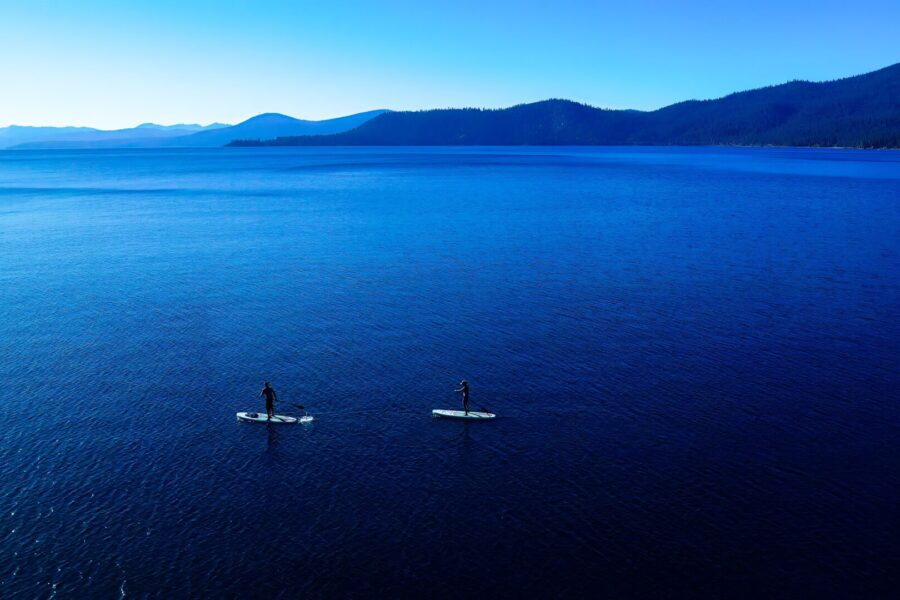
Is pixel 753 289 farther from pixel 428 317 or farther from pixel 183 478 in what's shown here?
pixel 183 478

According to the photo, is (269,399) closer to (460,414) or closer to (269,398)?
(269,398)

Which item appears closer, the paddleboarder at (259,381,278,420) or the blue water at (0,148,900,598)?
the blue water at (0,148,900,598)

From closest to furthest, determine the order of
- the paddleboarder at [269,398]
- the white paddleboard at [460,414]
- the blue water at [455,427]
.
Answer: the blue water at [455,427], the paddleboarder at [269,398], the white paddleboard at [460,414]

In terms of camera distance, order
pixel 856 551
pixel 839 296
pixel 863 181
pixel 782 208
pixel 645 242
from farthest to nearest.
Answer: pixel 863 181 < pixel 782 208 < pixel 645 242 < pixel 839 296 < pixel 856 551

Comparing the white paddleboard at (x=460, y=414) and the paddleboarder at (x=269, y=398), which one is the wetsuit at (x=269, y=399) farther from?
the white paddleboard at (x=460, y=414)

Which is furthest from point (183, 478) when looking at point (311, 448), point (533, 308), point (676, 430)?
point (533, 308)

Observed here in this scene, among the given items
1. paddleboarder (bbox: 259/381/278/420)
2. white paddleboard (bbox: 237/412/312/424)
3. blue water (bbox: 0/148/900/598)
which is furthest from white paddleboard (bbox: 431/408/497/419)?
paddleboarder (bbox: 259/381/278/420)

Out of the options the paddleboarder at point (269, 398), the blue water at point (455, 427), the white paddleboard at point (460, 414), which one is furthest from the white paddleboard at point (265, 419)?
the white paddleboard at point (460, 414)

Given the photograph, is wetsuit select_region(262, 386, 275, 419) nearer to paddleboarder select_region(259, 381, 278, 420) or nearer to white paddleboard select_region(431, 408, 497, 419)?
paddleboarder select_region(259, 381, 278, 420)
